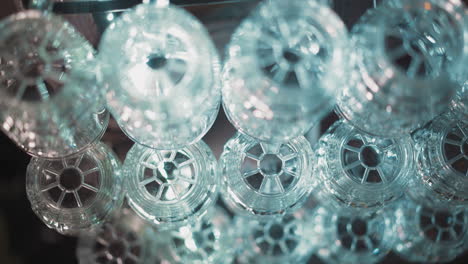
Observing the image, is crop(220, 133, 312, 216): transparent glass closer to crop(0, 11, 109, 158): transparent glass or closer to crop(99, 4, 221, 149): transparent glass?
crop(99, 4, 221, 149): transparent glass

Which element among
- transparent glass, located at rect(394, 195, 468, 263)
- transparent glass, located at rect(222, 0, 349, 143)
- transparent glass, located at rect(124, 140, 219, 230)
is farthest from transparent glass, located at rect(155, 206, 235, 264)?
transparent glass, located at rect(394, 195, 468, 263)

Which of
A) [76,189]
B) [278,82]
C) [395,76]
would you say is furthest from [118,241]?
[395,76]

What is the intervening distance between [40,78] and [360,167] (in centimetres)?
62

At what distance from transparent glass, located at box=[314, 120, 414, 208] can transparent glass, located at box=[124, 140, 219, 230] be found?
0.22 meters

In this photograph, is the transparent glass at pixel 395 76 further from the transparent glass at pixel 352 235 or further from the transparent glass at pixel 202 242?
the transparent glass at pixel 202 242

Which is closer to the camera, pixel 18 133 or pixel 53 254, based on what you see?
pixel 18 133

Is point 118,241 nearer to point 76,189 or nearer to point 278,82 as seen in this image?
point 76,189

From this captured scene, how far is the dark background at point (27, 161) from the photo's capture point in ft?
2.86

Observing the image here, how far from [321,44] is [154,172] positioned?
15.8 inches

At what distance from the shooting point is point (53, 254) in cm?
87

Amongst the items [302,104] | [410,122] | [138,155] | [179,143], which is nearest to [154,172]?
[138,155]

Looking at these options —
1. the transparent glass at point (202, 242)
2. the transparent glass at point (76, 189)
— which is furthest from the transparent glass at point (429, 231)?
the transparent glass at point (76, 189)

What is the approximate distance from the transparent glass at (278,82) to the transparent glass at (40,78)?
22 cm

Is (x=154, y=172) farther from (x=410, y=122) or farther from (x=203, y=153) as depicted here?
(x=410, y=122)
